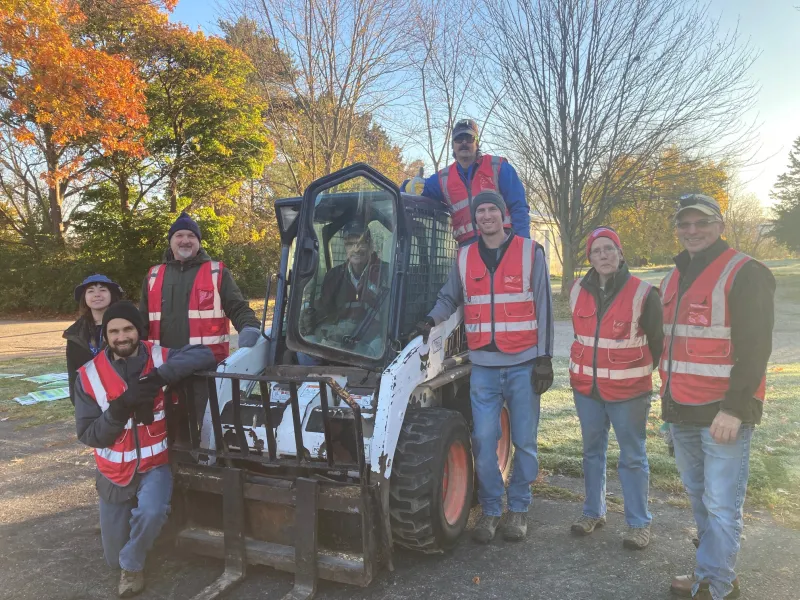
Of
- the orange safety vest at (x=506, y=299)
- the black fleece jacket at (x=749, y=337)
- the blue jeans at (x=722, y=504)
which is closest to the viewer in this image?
the black fleece jacket at (x=749, y=337)

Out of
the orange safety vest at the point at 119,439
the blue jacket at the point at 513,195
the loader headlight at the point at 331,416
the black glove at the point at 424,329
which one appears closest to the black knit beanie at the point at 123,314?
the orange safety vest at the point at 119,439

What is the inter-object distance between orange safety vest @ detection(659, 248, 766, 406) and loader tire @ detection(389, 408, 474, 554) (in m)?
1.23

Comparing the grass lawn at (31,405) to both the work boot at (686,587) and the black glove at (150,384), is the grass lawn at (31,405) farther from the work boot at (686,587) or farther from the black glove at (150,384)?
the work boot at (686,587)

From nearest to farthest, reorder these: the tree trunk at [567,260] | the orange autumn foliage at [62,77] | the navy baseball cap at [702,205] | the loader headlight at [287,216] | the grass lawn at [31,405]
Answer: the navy baseball cap at [702,205] < the loader headlight at [287,216] < the grass lawn at [31,405] < the orange autumn foliage at [62,77] < the tree trunk at [567,260]

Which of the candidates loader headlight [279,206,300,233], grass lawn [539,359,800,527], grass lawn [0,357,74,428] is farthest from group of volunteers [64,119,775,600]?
grass lawn [0,357,74,428]

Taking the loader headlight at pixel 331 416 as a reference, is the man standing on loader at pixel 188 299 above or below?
above

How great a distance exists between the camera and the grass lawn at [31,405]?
22.7 ft

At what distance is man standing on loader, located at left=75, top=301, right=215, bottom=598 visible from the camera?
317 cm

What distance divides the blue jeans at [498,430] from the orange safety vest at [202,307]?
6.11 feet

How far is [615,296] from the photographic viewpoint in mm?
3514

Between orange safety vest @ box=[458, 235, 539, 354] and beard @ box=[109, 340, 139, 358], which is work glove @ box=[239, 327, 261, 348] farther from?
orange safety vest @ box=[458, 235, 539, 354]

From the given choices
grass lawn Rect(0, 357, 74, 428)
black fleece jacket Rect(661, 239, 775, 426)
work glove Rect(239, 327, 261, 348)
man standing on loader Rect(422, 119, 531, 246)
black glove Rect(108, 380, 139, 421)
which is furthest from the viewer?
grass lawn Rect(0, 357, 74, 428)

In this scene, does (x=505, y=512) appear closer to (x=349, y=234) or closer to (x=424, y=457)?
(x=424, y=457)

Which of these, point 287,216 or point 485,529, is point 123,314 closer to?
point 287,216
